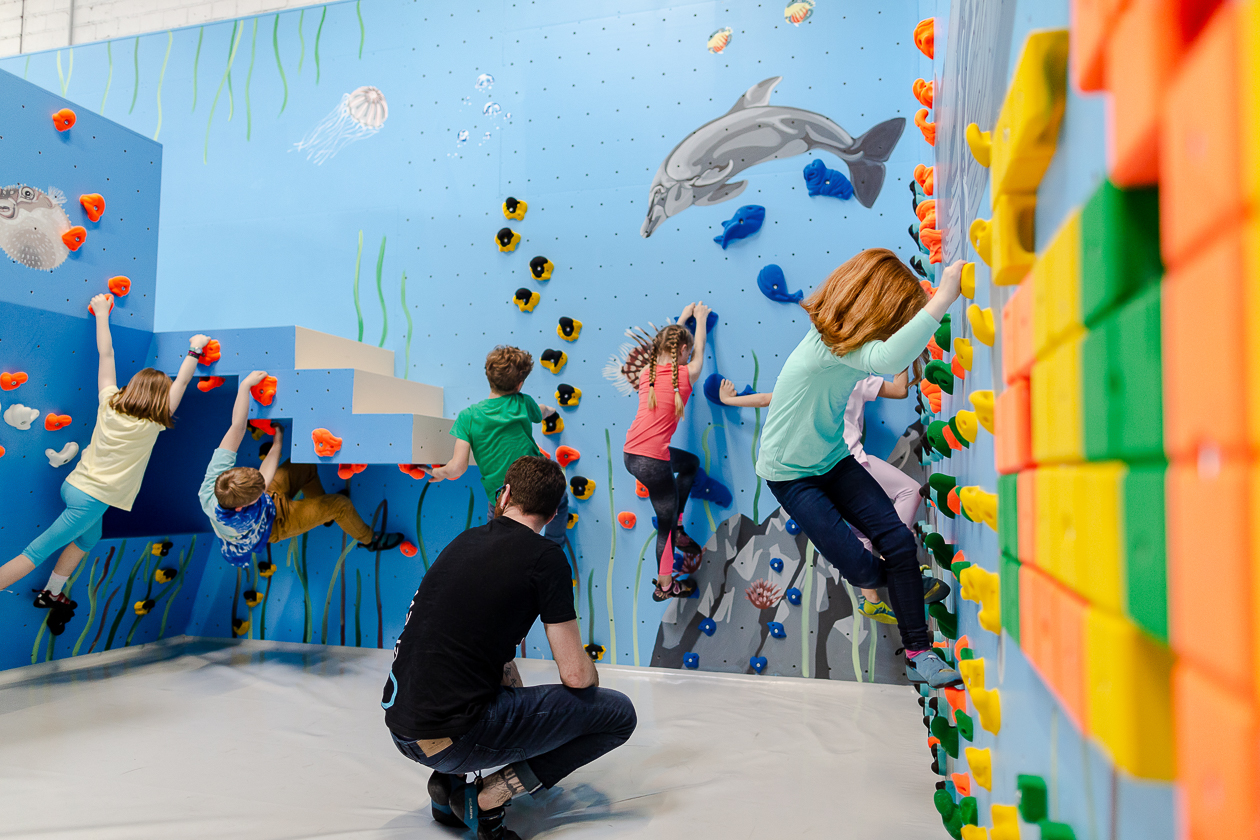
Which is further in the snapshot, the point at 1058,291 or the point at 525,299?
the point at 525,299

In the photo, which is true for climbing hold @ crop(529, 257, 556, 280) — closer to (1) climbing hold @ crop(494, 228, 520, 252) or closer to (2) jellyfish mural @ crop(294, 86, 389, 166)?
(1) climbing hold @ crop(494, 228, 520, 252)

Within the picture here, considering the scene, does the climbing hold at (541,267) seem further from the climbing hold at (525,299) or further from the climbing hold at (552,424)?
the climbing hold at (552,424)

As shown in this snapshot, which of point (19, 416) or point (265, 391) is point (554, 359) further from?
point (19, 416)

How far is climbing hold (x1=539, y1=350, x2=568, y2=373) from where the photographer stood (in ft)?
11.7

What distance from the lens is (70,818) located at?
Answer: 191cm

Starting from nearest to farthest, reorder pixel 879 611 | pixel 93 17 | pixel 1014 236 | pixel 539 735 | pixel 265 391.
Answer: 1. pixel 1014 236
2. pixel 539 735
3. pixel 879 611
4. pixel 265 391
5. pixel 93 17

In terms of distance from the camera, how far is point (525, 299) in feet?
12.0

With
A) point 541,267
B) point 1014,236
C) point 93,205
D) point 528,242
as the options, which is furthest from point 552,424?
point 1014,236

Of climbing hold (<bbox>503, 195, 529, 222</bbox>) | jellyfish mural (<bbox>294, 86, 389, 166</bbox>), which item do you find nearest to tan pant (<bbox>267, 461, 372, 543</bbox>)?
climbing hold (<bbox>503, 195, 529, 222</bbox>)

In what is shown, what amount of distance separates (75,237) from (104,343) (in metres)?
0.47

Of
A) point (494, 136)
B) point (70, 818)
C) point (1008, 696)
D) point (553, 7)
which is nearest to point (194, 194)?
point (494, 136)

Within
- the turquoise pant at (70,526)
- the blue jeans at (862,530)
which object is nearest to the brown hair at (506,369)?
the blue jeans at (862,530)

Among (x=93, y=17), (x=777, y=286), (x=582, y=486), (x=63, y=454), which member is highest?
(x=93, y=17)

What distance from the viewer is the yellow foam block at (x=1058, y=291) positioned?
483 millimetres
